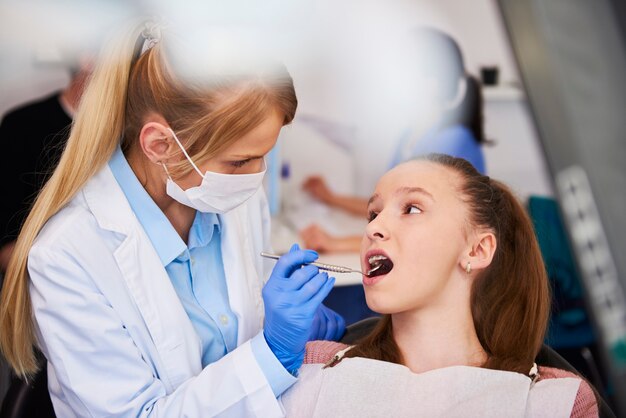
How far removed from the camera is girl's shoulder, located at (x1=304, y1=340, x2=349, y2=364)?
148cm

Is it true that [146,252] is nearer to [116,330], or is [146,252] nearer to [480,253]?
[116,330]

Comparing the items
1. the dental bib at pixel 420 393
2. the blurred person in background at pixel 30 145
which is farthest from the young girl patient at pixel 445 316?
the blurred person in background at pixel 30 145

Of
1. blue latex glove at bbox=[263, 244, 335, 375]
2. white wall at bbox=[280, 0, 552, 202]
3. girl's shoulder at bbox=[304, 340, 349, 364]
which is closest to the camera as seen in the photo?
blue latex glove at bbox=[263, 244, 335, 375]

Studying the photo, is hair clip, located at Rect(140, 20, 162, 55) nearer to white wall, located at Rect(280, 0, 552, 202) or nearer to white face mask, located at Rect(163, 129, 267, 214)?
white face mask, located at Rect(163, 129, 267, 214)

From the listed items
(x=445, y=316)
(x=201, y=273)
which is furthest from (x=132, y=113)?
(x=445, y=316)

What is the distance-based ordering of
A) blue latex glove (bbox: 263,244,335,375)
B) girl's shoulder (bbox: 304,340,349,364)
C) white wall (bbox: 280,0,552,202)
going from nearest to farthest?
blue latex glove (bbox: 263,244,335,375) < girl's shoulder (bbox: 304,340,349,364) < white wall (bbox: 280,0,552,202)

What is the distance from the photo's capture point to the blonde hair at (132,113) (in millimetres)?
1306

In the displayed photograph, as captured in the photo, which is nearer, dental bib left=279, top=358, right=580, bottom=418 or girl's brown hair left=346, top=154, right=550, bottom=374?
dental bib left=279, top=358, right=580, bottom=418

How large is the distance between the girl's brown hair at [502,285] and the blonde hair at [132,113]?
401 mm

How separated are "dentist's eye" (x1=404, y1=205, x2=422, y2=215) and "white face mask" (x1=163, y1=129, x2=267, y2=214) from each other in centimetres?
28

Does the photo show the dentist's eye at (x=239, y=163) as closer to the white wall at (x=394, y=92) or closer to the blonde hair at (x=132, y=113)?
the blonde hair at (x=132, y=113)

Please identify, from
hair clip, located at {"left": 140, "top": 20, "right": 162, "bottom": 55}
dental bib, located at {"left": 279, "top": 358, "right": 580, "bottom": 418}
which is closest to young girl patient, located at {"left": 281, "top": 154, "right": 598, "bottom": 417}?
dental bib, located at {"left": 279, "top": 358, "right": 580, "bottom": 418}

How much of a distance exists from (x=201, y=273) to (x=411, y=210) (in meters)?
0.43

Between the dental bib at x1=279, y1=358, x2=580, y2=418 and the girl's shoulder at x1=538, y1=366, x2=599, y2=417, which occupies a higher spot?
the dental bib at x1=279, y1=358, x2=580, y2=418
